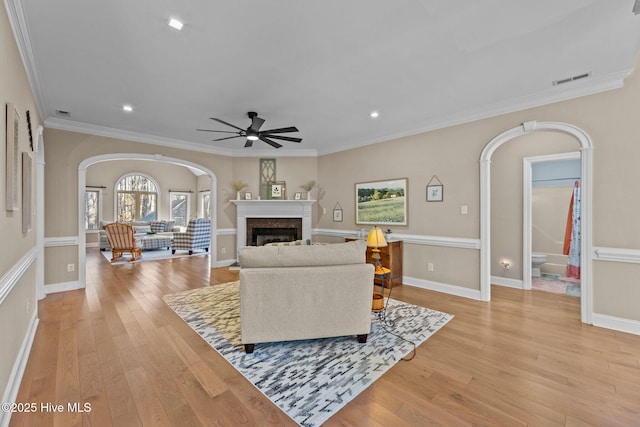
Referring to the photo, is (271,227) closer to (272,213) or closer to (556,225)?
(272,213)

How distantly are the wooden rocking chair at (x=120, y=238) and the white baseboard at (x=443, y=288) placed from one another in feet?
21.6

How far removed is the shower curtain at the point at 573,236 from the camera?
16.4 feet

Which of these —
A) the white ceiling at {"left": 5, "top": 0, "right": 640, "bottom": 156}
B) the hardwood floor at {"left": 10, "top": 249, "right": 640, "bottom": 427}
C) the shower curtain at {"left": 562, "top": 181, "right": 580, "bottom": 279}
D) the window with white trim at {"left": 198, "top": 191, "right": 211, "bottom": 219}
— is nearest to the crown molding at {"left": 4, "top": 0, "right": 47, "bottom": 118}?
the white ceiling at {"left": 5, "top": 0, "right": 640, "bottom": 156}

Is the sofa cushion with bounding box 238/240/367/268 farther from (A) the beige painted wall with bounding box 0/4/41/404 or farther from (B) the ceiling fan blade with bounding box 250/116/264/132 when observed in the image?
(B) the ceiling fan blade with bounding box 250/116/264/132

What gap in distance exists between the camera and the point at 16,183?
6.77 feet

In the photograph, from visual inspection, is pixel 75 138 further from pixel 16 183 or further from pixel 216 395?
pixel 216 395

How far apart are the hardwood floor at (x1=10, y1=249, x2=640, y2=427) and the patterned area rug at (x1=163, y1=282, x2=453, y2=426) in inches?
3.4

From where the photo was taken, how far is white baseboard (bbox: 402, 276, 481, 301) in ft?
13.0

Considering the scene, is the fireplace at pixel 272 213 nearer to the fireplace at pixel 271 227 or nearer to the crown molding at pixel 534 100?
the fireplace at pixel 271 227

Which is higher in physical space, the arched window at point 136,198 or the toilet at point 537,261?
the arched window at point 136,198

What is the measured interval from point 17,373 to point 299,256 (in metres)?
2.22

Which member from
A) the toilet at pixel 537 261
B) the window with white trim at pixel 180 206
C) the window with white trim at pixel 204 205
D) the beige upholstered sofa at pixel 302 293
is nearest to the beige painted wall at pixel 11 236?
the beige upholstered sofa at pixel 302 293

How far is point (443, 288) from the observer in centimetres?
427

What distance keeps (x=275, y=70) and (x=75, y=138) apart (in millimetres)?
3910
